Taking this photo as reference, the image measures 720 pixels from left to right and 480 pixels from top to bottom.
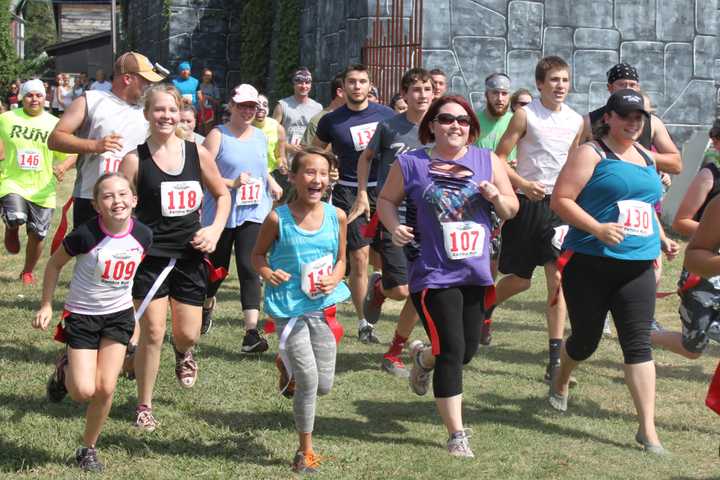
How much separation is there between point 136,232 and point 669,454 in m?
2.89

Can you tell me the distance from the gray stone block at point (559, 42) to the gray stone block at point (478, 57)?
0.65 m

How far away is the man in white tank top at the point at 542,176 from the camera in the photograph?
7141mm

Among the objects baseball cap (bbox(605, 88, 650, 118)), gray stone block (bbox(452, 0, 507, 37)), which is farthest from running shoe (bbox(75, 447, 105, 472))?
gray stone block (bbox(452, 0, 507, 37))

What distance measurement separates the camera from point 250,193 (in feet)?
25.9

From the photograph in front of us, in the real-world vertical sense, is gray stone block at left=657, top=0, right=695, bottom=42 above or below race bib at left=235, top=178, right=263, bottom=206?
above

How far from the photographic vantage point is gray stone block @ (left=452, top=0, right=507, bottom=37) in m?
15.0

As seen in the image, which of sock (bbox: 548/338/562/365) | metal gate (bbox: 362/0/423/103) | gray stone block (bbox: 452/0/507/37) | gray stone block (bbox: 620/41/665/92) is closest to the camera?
sock (bbox: 548/338/562/365)

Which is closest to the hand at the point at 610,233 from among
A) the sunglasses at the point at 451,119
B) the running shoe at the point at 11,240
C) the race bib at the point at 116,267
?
the sunglasses at the point at 451,119

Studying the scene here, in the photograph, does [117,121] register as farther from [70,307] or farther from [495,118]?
[495,118]

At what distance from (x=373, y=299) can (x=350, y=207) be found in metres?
0.74

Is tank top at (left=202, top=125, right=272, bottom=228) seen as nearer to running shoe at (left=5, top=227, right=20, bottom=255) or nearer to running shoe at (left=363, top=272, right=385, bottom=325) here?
running shoe at (left=363, top=272, right=385, bottom=325)

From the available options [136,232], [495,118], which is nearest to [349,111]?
[495,118]

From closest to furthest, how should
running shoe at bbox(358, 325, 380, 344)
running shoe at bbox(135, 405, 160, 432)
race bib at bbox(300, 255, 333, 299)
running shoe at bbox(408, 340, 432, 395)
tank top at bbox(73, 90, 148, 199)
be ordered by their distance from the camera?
race bib at bbox(300, 255, 333, 299) → running shoe at bbox(135, 405, 160, 432) → running shoe at bbox(408, 340, 432, 395) → tank top at bbox(73, 90, 148, 199) → running shoe at bbox(358, 325, 380, 344)

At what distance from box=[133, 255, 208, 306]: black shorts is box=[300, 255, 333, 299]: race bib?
3.01 feet
